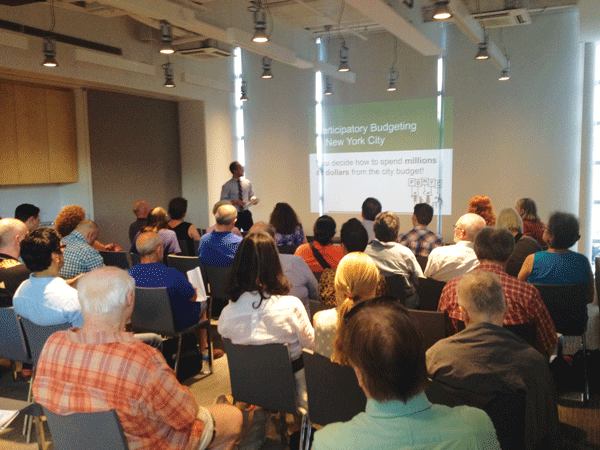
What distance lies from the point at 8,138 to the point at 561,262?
7.03 m

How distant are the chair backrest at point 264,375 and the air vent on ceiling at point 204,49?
19.0 feet

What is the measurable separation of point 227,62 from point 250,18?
7.96 ft

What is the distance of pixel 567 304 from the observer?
11.3 ft

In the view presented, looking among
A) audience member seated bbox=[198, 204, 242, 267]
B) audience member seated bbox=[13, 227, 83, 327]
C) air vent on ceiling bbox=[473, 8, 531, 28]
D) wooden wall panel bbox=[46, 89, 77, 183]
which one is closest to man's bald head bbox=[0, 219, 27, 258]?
audience member seated bbox=[13, 227, 83, 327]

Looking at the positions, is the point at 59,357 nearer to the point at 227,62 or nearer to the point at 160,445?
the point at 160,445

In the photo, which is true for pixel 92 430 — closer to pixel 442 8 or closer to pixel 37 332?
pixel 37 332

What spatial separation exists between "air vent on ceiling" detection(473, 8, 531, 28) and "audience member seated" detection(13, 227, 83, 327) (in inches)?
221

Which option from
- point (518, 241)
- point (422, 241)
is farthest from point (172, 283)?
point (518, 241)

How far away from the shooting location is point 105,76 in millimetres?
7527

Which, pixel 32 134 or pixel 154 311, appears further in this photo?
pixel 32 134

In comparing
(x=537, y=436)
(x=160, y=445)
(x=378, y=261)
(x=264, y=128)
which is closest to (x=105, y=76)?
(x=264, y=128)

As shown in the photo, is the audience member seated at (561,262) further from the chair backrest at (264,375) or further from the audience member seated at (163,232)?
the audience member seated at (163,232)

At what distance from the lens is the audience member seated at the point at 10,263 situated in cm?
363

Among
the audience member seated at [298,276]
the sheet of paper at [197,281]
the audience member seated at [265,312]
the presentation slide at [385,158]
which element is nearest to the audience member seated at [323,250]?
the audience member seated at [298,276]
